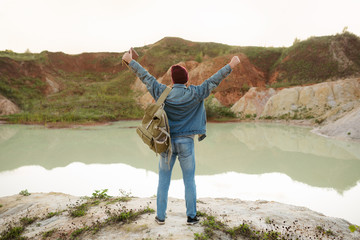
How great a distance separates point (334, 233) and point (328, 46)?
114 feet

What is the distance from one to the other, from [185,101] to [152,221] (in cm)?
158

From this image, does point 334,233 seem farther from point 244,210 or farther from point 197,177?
point 197,177

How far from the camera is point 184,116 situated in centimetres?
288

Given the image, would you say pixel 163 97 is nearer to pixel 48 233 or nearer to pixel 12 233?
pixel 48 233

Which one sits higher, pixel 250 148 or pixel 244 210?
pixel 244 210

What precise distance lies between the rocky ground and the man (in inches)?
11.1

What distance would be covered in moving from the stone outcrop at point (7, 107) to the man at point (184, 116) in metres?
26.1

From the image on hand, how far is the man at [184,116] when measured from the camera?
9.30 feet

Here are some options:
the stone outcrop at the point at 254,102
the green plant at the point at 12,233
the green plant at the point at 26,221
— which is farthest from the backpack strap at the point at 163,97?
the stone outcrop at the point at 254,102

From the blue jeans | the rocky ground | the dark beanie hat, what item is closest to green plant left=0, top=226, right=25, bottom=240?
the rocky ground

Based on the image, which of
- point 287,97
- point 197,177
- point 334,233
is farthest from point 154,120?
point 287,97

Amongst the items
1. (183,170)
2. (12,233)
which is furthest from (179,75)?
(12,233)

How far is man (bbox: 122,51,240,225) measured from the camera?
2836mm

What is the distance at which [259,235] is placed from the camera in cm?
281
